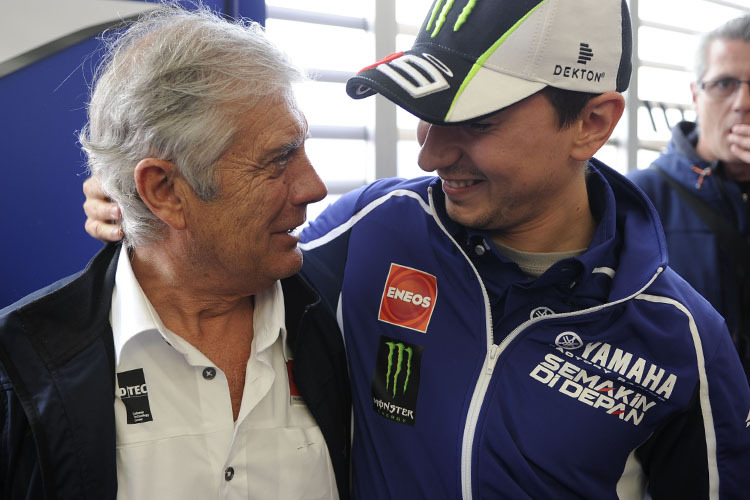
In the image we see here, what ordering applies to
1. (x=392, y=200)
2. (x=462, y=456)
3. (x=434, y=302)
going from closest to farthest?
(x=462, y=456), (x=434, y=302), (x=392, y=200)

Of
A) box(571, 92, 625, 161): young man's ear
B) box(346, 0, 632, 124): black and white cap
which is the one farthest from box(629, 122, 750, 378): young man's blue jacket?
box(346, 0, 632, 124): black and white cap

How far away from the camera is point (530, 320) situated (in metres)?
1.61

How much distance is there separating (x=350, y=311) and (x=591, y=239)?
2.27 ft

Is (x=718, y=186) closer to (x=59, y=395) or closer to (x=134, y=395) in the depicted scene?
(x=134, y=395)

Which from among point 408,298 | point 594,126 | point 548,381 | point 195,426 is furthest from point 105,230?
point 594,126

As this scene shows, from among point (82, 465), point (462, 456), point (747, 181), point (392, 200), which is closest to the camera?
point (82, 465)

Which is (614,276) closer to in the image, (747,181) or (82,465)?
(82,465)

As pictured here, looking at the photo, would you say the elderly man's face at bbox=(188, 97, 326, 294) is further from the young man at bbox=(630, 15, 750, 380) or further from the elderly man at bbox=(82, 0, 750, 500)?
the young man at bbox=(630, 15, 750, 380)

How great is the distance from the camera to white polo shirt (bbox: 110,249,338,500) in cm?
148

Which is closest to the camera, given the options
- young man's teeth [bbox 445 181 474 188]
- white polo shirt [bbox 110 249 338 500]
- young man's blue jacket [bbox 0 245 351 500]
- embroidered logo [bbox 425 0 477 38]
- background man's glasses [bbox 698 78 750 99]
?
young man's blue jacket [bbox 0 245 351 500]

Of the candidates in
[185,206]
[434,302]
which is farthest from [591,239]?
[185,206]

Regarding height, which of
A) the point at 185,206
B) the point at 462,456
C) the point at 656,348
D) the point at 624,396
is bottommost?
the point at 462,456

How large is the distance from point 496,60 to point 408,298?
2.10ft

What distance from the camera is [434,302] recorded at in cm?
173
